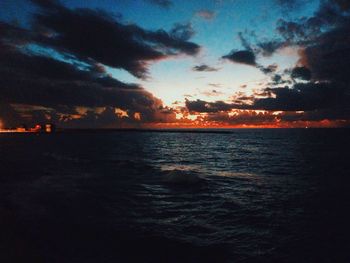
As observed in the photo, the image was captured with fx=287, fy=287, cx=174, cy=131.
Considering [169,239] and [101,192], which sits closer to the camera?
[169,239]

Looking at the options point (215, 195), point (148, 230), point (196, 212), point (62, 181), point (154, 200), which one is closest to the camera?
point (148, 230)

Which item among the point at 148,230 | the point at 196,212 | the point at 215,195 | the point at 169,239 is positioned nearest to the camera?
the point at 169,239

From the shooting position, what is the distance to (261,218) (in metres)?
22.1

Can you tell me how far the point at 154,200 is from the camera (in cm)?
2744

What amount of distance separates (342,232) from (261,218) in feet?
17.6

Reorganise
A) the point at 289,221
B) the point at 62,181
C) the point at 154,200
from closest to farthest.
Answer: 1. the point at 289,221
2. the point at 154,200
3. the point at 62,181

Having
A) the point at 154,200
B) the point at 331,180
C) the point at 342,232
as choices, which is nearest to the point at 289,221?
the point at 342,232

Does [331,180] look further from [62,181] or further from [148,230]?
[62,181]

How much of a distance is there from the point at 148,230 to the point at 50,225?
22.4 feet

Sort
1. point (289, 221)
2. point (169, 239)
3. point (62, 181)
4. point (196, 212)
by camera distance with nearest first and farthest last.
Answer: point (169, 239)
point (289, 221)
point (196, 212)
point (62, 181)

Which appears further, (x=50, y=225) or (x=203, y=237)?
(x=50, y=225)

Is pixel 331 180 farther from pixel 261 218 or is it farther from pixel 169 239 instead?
pixel 169 239

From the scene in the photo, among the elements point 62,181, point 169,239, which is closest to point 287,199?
point 169,239

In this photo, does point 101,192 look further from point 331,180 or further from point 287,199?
A: point 331,180
